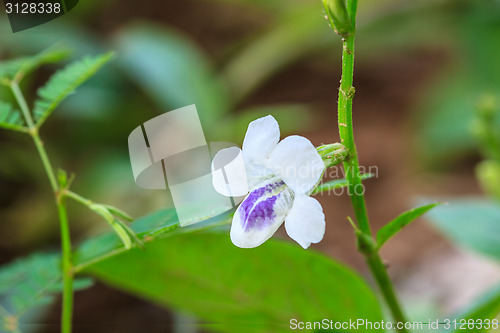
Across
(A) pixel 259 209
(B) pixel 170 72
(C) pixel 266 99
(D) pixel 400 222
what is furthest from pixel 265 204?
(C) pixel 266 99

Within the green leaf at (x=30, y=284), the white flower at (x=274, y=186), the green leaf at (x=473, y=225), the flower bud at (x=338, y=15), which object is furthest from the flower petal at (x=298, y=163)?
the green leaf at (x=473, y=225)

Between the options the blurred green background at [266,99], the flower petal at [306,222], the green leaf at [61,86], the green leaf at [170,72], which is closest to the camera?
the flower petal at [306,222]

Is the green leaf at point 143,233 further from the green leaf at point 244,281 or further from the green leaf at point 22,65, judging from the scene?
the green leaf at point 22,65

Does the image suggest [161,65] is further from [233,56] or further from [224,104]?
[233,56]

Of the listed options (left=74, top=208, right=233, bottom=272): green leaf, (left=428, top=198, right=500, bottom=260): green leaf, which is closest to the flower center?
(left=74, top=208, right=233, bottom=272): green leaf

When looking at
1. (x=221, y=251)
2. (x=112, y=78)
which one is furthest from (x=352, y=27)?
(x=112, y=78)

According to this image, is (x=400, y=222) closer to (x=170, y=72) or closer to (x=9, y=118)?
(x=9, y=118)

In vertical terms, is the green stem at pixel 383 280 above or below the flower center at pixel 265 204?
below
